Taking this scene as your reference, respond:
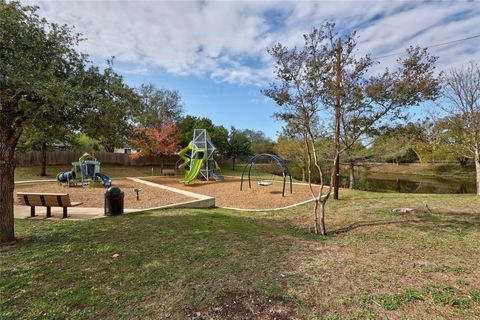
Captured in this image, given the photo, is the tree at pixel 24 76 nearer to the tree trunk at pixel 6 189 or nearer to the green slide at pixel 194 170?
the tree trunk at pixel 6 189

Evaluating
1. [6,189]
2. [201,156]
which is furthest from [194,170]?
[6,189]

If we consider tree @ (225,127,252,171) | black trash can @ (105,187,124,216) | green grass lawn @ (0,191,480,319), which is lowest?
green grass lawn @ (0,191,480,319)

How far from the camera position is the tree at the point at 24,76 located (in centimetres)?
381

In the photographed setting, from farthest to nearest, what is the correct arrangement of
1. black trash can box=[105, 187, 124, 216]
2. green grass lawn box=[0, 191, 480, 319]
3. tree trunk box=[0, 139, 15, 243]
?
black trash can box=[105, 187, 124, 216] < tree trunk box=[0, 139, 15, 243] < green grass lawn box=[0, 191, 480, 319]

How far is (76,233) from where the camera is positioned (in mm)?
5602

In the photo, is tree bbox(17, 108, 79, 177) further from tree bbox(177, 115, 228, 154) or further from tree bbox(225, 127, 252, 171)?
tree bbox(225, 127, 252, 171)

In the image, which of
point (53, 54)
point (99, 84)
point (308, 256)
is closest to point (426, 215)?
point (308, 256)

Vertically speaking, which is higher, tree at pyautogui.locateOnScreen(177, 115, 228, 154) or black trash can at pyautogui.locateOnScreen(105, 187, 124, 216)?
tree at pyautogui.locateOnScreen(177, 115, 228, 154)

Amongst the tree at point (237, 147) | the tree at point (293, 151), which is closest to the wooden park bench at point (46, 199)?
the tree at point (293, 151)

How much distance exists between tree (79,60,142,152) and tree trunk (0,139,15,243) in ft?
4.41

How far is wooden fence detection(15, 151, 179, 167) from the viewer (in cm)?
2412

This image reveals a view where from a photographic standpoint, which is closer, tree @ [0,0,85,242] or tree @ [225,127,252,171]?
tree @ [0,0,85,242]

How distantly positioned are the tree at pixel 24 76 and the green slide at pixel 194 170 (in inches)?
532

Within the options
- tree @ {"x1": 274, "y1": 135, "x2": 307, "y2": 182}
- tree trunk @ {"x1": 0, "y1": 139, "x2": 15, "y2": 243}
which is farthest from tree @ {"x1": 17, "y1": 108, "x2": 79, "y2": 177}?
tree @ {"x1": 274, "y1": 135, "x2": 307, "y2": 182}
